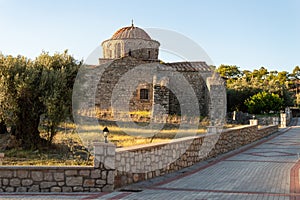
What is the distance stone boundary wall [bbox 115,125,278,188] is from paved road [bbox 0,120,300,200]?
0.79ft

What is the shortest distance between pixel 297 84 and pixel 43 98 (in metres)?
65.1

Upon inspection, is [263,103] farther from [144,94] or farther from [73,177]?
[73,177]

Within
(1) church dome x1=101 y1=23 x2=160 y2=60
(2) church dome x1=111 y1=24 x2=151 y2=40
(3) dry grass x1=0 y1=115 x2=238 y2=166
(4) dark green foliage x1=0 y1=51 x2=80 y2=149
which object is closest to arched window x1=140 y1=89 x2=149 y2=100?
(1) church dome x1=101 y1=23 x2=160 y2=60

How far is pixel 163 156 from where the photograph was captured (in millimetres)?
8641

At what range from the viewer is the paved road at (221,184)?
629cm

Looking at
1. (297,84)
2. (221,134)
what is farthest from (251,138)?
(297,84)

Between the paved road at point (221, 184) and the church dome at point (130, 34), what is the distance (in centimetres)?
1926

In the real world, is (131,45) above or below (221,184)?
above

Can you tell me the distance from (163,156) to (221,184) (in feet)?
6.05

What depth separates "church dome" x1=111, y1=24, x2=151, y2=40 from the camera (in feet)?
92.5

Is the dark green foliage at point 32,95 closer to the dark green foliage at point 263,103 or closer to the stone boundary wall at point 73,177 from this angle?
the stone boundary wall at point 73,177

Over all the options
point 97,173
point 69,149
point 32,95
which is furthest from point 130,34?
point 97,173

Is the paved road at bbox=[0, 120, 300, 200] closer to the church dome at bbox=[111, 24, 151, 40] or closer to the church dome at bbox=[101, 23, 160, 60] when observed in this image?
the church dome at bbox=[101, 23, 160, 60]

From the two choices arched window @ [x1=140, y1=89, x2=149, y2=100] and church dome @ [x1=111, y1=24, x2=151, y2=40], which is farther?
church dome @ [x1=111, y1=24, x2=151, y2=40]
